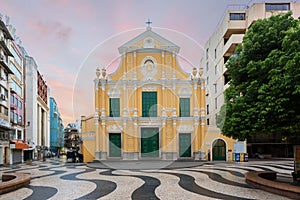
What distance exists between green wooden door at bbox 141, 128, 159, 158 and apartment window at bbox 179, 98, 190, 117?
3097mm

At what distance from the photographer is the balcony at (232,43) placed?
2980 centimetres

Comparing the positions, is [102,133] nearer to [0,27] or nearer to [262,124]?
[0,27]

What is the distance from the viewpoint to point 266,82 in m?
10.7

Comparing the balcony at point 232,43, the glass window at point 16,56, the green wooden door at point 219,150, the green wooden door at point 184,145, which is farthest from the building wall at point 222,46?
the glass window at point 16,56

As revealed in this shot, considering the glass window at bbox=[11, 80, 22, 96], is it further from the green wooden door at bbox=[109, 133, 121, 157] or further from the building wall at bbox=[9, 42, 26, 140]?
the green wooden door at bbox=[109, 133, 121, 157]

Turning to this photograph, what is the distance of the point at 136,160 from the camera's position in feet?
84.7

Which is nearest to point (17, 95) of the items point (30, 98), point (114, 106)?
point (30, 98)

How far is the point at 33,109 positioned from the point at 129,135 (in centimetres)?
1948

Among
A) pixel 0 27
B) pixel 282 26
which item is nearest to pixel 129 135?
pixel 0 27

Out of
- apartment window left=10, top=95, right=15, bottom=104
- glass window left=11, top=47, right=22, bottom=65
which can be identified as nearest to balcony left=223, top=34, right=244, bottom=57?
glass window left=11, top=47, right=22, bottom=65

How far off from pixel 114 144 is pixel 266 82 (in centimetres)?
1879

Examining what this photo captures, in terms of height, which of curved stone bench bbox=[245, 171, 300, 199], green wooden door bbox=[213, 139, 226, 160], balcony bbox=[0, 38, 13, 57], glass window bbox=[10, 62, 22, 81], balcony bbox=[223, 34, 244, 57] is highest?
balcony bbox=[223, 34, 244, 57]

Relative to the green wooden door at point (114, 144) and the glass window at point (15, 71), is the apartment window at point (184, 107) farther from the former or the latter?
the glass window at point (15, 71)

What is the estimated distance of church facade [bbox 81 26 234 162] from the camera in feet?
87.0
